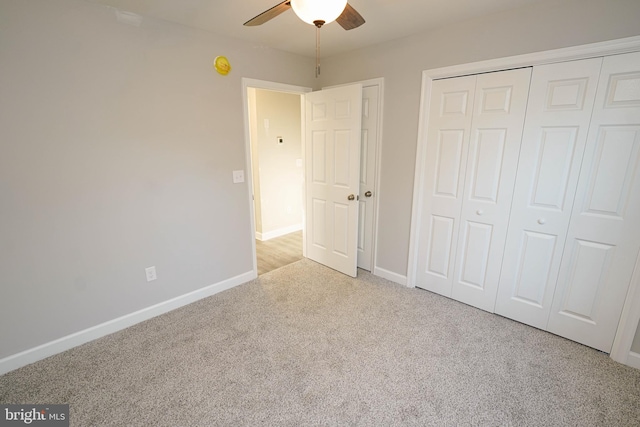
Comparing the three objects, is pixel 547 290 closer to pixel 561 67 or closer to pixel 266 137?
pixel 561 67

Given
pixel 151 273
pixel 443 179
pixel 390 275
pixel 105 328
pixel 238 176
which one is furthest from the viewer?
pixel 390 275

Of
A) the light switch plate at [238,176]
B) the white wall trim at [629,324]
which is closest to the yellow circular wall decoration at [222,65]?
the light switch plate at [238,176]

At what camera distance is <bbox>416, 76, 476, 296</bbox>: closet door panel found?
7.54 ft

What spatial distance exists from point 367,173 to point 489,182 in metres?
1.14

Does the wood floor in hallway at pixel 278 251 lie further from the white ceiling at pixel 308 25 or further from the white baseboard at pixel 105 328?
the white ceiling at pixel 308 25

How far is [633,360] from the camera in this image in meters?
1.83

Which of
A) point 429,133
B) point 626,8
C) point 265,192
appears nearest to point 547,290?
point 429,133

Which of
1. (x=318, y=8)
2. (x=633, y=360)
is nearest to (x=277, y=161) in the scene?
(x=318, y=8)

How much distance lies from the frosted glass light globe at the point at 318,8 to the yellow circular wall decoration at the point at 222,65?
140 cm

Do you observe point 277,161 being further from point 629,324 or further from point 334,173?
point 629,324

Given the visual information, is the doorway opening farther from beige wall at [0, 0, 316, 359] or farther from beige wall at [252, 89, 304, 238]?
beige wall at [0, 0, 316, 359]

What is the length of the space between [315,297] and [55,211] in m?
2.08

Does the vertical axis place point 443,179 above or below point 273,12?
below

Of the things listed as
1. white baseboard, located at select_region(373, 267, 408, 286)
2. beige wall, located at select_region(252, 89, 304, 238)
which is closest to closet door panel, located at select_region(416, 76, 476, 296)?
white baseboard, located at select_region(373, 267, 408, 286)
